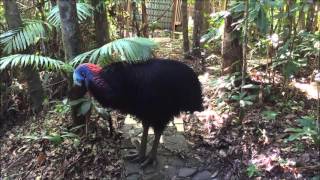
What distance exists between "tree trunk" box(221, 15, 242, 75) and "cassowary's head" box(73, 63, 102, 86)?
1.70 m

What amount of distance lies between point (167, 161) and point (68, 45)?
4.55 ft

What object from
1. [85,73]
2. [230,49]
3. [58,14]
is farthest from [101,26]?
[85,73]

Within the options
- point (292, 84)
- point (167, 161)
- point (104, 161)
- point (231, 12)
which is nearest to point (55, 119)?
point (104, 161)

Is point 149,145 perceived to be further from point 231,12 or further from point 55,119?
point 231,12

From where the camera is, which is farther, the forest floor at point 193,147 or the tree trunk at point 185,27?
the tree trunk at point 185,27

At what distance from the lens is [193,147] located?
410 centimetres

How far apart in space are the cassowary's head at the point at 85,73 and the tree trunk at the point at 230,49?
1.70 m

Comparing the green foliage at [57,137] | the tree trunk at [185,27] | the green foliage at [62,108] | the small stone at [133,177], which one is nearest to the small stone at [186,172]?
the small stone at [133,177]

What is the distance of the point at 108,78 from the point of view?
133 inches

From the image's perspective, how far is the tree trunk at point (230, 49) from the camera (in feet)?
14.8

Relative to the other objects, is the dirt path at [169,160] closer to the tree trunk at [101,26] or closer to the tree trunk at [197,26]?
the tree trunk at [101,26]

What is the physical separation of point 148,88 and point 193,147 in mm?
1012

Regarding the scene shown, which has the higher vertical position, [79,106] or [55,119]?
[79,106]

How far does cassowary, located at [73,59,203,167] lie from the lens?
3.38 m
